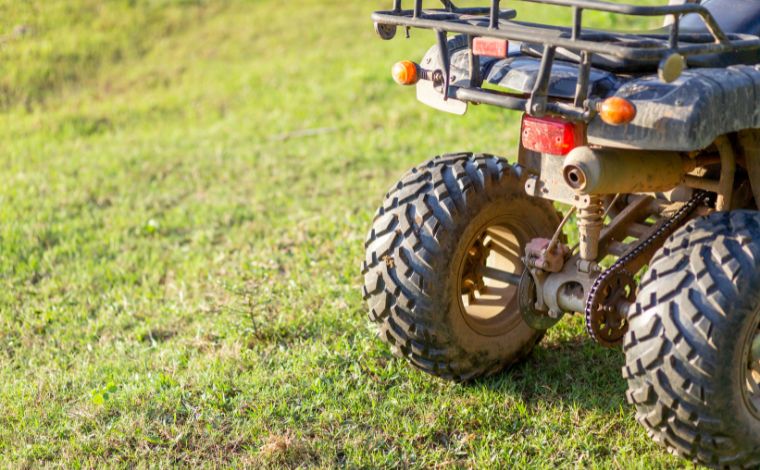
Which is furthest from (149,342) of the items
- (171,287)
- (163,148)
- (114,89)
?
(114,89)

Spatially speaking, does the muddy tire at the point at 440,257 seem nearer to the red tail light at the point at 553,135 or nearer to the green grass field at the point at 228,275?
the green grass field at the point at 228,275

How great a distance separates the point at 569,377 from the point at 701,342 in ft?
3.72

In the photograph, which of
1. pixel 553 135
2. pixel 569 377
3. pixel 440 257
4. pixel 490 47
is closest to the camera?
pixel 553 135

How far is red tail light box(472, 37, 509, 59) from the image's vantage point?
371 cm

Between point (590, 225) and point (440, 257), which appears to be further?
point (440, 257)

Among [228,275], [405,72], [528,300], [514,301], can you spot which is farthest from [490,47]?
[228,275]

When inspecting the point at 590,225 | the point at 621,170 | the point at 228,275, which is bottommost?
the point at 228,275

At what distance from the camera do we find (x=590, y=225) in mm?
3922

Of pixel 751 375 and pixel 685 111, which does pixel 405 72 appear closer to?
A: pixel 685 111

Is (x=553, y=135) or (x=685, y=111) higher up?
(x=685, y=111)

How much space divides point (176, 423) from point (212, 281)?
1.87 meters

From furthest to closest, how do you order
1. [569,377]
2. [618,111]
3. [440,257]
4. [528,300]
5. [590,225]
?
[569,377], [528,300], [440,257], [590,225], [618,111]

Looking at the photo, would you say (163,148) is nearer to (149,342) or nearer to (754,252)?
(149,342)

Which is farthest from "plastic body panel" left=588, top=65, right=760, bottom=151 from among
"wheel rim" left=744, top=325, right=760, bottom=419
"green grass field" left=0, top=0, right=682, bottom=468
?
"green grass field" left=0, top=0, right=682, bottom=468
